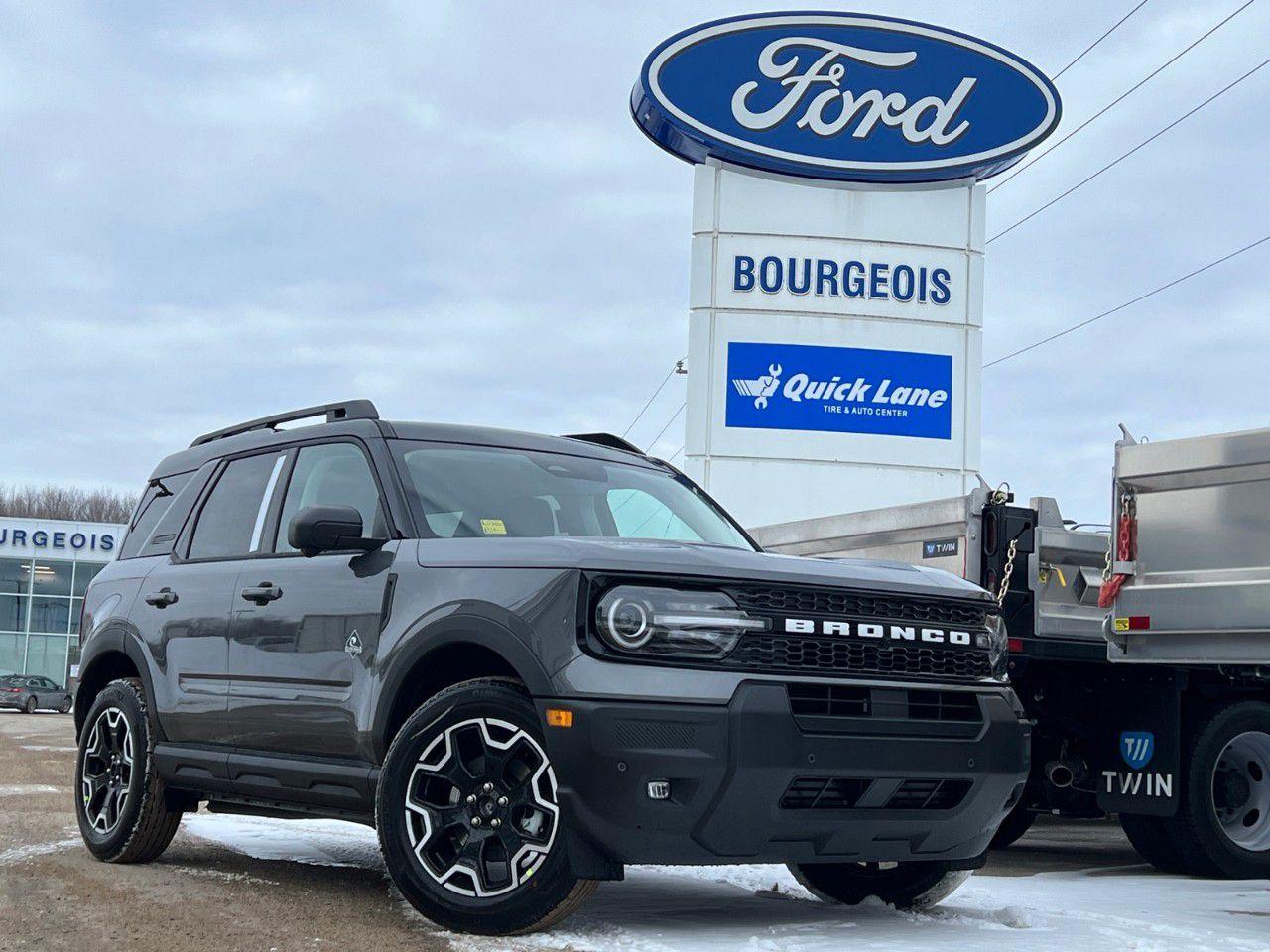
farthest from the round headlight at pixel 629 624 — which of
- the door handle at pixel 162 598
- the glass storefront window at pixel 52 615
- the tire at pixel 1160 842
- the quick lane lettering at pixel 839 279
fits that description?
the glass storefront window at pixel 52 615

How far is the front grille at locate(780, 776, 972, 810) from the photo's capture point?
5.17m

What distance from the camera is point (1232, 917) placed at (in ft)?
22.1

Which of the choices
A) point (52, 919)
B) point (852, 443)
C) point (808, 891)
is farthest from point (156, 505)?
point (852, 443)

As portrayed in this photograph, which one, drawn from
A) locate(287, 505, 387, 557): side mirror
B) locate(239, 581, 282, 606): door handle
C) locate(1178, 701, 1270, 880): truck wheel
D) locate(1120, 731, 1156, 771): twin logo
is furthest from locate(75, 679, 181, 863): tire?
locate(1178, 701, 1270, 880): truck wheel

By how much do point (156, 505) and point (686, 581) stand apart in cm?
408

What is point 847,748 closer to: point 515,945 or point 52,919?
point 515,945

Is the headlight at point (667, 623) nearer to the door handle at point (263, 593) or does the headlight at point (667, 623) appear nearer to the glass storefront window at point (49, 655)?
the door handle at point (263, 593)

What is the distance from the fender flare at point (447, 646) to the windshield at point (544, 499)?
0.56 m

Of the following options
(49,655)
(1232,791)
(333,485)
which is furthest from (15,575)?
(333,485)

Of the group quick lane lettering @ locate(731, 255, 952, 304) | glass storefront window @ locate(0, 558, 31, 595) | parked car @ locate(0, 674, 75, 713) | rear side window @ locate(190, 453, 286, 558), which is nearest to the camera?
rear side window @ locate(190, 453, 286, 558)

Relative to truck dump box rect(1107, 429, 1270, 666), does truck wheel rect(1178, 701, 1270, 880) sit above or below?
below

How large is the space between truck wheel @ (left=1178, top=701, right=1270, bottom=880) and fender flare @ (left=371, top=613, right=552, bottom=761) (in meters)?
5.21

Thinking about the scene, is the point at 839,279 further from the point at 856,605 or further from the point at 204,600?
the point at 856,605

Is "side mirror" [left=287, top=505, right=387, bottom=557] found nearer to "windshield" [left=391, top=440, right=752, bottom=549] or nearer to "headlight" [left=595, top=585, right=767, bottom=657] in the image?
"windshield" [left=391, top=440, right=752, bottom=549]
